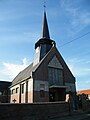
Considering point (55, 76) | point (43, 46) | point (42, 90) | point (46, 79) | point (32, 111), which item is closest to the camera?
point (32, 111)

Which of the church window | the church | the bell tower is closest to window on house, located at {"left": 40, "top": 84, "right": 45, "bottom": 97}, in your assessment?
the church

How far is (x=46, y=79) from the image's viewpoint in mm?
26844

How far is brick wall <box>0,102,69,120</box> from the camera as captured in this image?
1484cm

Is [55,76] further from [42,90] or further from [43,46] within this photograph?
[43,46]

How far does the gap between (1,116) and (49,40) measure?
20.0 meters

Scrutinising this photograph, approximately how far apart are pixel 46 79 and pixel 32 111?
1059 cm

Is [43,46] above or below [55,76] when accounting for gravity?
above

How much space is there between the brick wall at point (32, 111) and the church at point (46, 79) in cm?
624

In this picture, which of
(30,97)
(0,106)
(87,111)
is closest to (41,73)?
(30,97)

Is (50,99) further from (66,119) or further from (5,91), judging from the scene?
Result: (5,91)

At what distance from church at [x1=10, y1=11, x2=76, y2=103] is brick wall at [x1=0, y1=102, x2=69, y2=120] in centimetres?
624

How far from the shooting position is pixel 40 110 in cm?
1723

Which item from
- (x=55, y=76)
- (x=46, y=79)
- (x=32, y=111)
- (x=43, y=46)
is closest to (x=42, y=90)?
(x=46, y=79)

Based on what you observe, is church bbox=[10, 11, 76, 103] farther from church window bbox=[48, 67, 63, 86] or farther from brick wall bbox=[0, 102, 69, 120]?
brick wall bbox=[0, 102, 69, 120]
